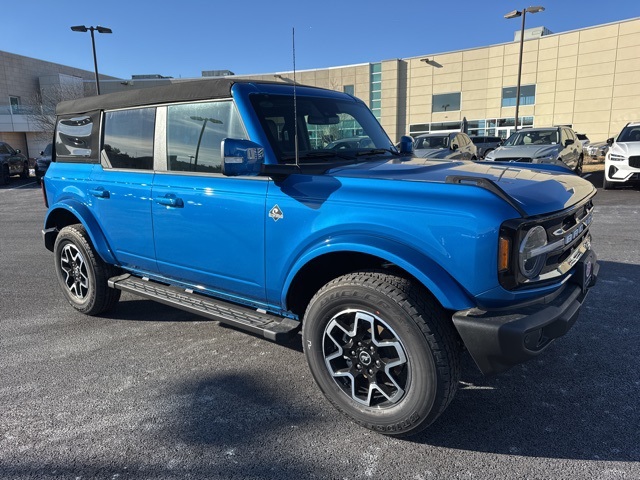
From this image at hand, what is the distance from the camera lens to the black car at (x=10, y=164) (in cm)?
1909

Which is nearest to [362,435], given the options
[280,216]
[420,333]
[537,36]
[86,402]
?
[420,333]

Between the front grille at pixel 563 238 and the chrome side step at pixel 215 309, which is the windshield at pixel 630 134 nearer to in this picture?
the front grille at pixel 563 238

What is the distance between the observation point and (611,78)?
37188mm

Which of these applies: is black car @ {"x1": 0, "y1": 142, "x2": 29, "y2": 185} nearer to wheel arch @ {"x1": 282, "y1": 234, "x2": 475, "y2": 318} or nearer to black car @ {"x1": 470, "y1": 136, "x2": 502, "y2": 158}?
wheel arch @ {"x1": 282, "y1": 234, "x2": 475, "y2": 318}

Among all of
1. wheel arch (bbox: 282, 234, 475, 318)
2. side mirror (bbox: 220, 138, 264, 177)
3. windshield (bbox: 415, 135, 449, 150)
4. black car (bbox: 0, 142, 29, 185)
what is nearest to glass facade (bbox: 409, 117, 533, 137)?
windshield (bbox: 415, 135, 449, 150)

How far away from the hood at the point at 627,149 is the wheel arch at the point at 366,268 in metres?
11.4

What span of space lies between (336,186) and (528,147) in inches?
462

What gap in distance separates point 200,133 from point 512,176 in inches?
85.3

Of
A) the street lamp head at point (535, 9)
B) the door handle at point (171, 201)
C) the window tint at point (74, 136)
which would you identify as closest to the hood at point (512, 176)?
the door handle at point (171, 201)

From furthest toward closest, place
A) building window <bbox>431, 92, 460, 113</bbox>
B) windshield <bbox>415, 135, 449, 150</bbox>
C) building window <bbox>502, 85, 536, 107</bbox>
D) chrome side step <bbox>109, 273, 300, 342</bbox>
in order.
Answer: building window <bbox>431, 92, 460, 113</bbox>, building window <bbox>502, 85, 536, 107</bbox>, windshield <bbox>415, 135, 449, 150</bbox>, chrome side step <bbox>109, 273, 300, 342</bbox>

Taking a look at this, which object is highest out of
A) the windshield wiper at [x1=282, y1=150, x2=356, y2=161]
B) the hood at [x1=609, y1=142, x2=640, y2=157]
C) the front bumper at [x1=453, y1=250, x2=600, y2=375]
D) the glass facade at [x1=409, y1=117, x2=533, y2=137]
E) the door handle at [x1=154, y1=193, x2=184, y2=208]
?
the glass facade at [x1=409, y1=117, x2=533, y2=137]

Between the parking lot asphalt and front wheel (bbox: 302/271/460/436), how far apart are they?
0.19 metres

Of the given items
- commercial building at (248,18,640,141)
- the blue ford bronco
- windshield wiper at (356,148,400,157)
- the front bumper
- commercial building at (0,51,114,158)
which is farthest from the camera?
commercial building at (0,51,114,158)

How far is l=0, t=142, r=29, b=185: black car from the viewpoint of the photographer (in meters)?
19.1
